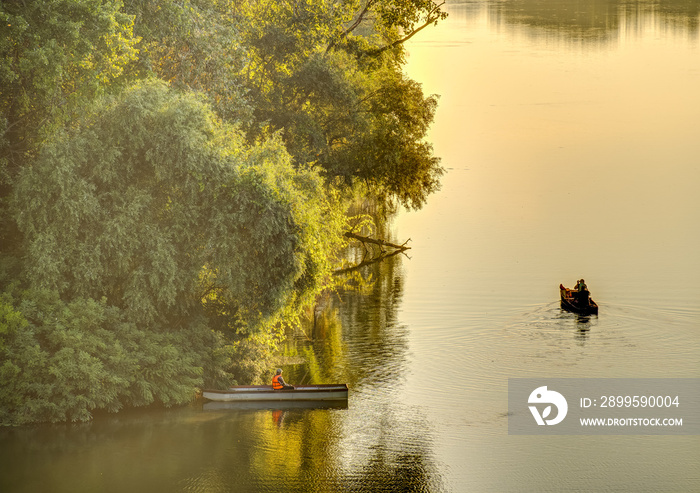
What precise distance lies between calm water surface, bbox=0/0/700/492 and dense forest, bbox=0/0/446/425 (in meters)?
2.16

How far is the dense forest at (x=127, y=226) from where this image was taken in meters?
33.7

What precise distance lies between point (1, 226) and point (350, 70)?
22.0m

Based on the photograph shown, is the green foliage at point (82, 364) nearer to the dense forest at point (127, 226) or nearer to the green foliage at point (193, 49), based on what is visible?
the dense forest at point (127, 226)

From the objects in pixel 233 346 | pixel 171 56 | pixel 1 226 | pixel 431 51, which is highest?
pixel 431 51

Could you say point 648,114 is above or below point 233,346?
above

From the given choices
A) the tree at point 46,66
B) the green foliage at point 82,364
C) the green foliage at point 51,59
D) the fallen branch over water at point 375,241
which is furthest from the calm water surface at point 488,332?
the green foliage at point 51,59

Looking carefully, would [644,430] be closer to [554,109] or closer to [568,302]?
[568,302]

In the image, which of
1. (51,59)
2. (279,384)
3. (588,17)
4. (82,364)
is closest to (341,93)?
(51,59)

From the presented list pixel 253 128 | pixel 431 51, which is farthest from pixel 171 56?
pixel 431 51

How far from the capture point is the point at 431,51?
131125mm

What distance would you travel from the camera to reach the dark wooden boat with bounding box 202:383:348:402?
35969 millimetres

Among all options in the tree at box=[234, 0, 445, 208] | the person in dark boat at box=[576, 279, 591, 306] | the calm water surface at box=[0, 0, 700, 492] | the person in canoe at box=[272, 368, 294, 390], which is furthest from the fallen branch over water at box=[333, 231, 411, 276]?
the person in canoe at box=[272, 368, 294, 390]

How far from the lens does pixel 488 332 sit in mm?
45750

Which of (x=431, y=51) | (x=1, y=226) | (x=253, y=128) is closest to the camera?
(x=1, y=226)
